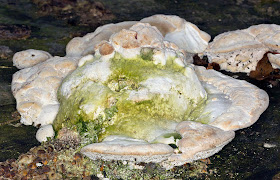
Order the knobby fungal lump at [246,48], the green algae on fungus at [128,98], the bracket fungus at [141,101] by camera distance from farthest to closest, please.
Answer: the knobby fungal lump at [246,48] < the green algae on fungus at [128,98] < the bracket fungus at [141,101]

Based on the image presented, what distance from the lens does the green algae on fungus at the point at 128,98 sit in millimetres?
4684

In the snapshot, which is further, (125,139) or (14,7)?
(14,7)

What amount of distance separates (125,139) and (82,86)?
3.29 feet

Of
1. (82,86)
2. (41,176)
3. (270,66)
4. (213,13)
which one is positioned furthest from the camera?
(213,13)

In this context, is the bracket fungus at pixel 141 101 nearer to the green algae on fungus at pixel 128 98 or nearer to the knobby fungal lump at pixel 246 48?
the green algae on fungus at pixel 128 98

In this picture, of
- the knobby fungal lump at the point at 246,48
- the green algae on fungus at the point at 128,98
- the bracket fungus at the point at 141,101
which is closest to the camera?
the bracket fungus at the point at 141,101

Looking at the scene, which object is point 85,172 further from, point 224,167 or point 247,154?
point 247,154

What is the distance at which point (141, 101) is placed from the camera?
15.7 ft

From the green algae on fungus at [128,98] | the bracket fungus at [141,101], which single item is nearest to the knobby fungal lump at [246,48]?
the bracket fungus at [141,101]

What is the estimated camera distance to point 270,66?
6410 mm

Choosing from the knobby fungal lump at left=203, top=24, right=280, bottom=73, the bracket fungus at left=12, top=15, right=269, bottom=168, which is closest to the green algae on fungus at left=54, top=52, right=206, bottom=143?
the bracket fungus at left=12, top=15, right=269, bottom=168

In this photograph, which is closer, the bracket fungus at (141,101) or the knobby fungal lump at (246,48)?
the bracket fungus at (141,101)

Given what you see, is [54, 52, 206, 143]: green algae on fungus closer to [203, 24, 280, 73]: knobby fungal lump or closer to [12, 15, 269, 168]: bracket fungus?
[12, 15, 269, 168]: bracket fungus

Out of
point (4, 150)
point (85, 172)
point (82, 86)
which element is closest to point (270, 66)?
point (82, 86)
